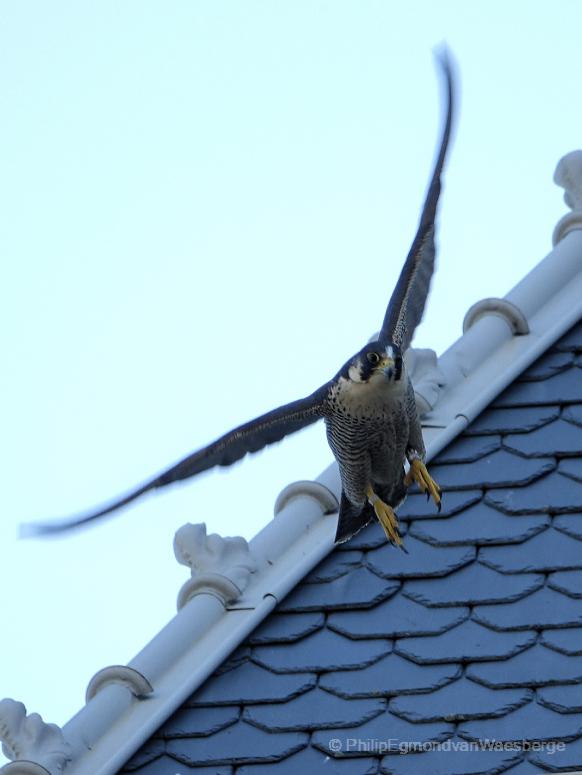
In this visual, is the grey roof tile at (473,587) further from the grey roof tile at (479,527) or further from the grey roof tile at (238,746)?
the grey roof tile at (238,746)

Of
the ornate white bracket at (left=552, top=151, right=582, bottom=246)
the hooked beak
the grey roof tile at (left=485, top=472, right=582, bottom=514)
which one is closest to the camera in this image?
the hooked beak

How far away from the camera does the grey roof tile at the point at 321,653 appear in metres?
6.93

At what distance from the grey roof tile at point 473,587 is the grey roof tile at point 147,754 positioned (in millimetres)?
974

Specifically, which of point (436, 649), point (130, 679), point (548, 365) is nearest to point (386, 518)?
point (436, 649)

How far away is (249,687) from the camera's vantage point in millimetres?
6973

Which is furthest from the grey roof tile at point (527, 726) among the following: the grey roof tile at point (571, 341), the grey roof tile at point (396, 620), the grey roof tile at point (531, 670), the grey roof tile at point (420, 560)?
the grey roof tile at point (571, 341)

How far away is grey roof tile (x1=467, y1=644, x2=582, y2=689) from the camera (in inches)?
261

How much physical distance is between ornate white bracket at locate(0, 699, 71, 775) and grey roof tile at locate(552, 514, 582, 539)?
5.96ft

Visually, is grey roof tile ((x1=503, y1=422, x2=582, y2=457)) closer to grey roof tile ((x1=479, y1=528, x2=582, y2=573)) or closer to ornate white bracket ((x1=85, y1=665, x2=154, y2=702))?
grey roof tile ((x1=479, y1=528, x2=582, y2=573))

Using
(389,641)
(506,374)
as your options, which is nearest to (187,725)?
(389,641)

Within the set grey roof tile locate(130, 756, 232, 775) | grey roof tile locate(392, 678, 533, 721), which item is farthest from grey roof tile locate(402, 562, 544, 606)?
grey roof tile locate(130, 756, 232, 775)

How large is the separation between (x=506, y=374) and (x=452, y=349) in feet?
1.00

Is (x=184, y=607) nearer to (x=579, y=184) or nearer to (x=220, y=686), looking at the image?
(x=220, y=686)

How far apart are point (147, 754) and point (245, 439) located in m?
1.07
